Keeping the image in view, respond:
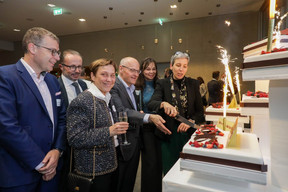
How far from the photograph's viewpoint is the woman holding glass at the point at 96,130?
1.45 m

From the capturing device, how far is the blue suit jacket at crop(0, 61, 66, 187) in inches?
49.0

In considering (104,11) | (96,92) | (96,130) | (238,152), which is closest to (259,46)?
(238,152)

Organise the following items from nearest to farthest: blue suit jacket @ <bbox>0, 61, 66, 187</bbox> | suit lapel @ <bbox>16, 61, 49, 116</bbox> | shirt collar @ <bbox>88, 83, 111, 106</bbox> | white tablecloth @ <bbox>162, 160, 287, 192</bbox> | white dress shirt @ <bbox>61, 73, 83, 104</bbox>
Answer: white tablecloth @ <bbox>162, 160, 287, 192</bbox> < blue suit jacket @ <bbox>0, 61, 66, 187</bbox> < suit lapel @ <bbox>16, 61, 49, 116</bbox> < shirt collar @ <bbox>88, 83, 111, 106</bbox> < white dress shirt @ <bbox>61, 73, 83, 104</bbox>

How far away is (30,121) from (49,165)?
0.35m

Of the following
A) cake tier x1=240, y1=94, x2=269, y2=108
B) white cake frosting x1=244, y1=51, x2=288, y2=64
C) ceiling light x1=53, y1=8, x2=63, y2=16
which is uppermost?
ceiling light x1=53, y1=8, x2=63, y2=16

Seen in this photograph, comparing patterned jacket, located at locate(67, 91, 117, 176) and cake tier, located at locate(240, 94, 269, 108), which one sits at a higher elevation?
cake tier, located at locate(240, 94, 269, 108)

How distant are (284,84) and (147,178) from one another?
5.54ft

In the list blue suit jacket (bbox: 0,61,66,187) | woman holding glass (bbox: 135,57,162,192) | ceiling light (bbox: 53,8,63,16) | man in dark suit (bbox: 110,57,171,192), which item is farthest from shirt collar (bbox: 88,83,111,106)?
ceiling light (bbox: 53,8,63,16)

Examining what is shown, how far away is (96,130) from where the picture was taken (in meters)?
1.47

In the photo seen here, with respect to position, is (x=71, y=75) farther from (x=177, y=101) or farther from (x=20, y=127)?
(x=177, y=101)

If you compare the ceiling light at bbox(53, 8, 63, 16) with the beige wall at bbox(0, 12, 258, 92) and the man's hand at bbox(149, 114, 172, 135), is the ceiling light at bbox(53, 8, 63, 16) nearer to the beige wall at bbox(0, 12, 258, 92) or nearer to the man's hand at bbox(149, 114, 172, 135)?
the beige wall at bbox(0, 12, 258, 92)

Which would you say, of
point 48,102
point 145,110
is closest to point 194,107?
point 145,110

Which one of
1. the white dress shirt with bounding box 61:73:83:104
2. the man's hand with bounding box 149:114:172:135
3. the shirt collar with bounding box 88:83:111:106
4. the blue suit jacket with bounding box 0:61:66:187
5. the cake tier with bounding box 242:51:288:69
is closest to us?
the cake tier with bounding box 242:51:288:69

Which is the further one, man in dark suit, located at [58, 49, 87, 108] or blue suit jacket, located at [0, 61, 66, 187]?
man in dark suit, located at [58, 49, 87, 108]
